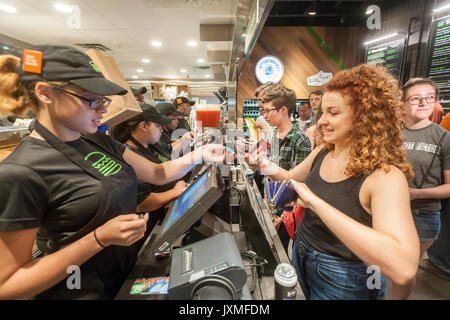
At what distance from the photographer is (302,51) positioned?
5.34 meters

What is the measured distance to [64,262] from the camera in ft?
2.49

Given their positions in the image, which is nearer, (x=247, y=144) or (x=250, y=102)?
(x=247, y=144)

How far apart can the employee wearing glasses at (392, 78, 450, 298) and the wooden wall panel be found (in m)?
3.70

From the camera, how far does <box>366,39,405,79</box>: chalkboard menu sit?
3.78 metres

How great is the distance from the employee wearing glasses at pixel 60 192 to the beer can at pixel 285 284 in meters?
0.50

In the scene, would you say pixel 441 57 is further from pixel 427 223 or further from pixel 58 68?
pixel 58 68

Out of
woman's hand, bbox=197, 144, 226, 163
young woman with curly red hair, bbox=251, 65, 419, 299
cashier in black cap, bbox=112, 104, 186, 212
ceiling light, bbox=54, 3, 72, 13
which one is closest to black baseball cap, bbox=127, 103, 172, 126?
cashier in black cap, bbox=112, 104, 186, 212

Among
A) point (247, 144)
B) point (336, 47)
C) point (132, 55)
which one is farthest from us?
point (132, 55)

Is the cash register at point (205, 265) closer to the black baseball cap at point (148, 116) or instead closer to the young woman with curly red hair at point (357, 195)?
the young woman with curly red hair at point (357, 195)

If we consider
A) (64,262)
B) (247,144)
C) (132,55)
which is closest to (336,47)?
(247,144)

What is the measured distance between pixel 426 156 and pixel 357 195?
1557mm

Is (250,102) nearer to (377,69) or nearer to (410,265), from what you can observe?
(377,69)
